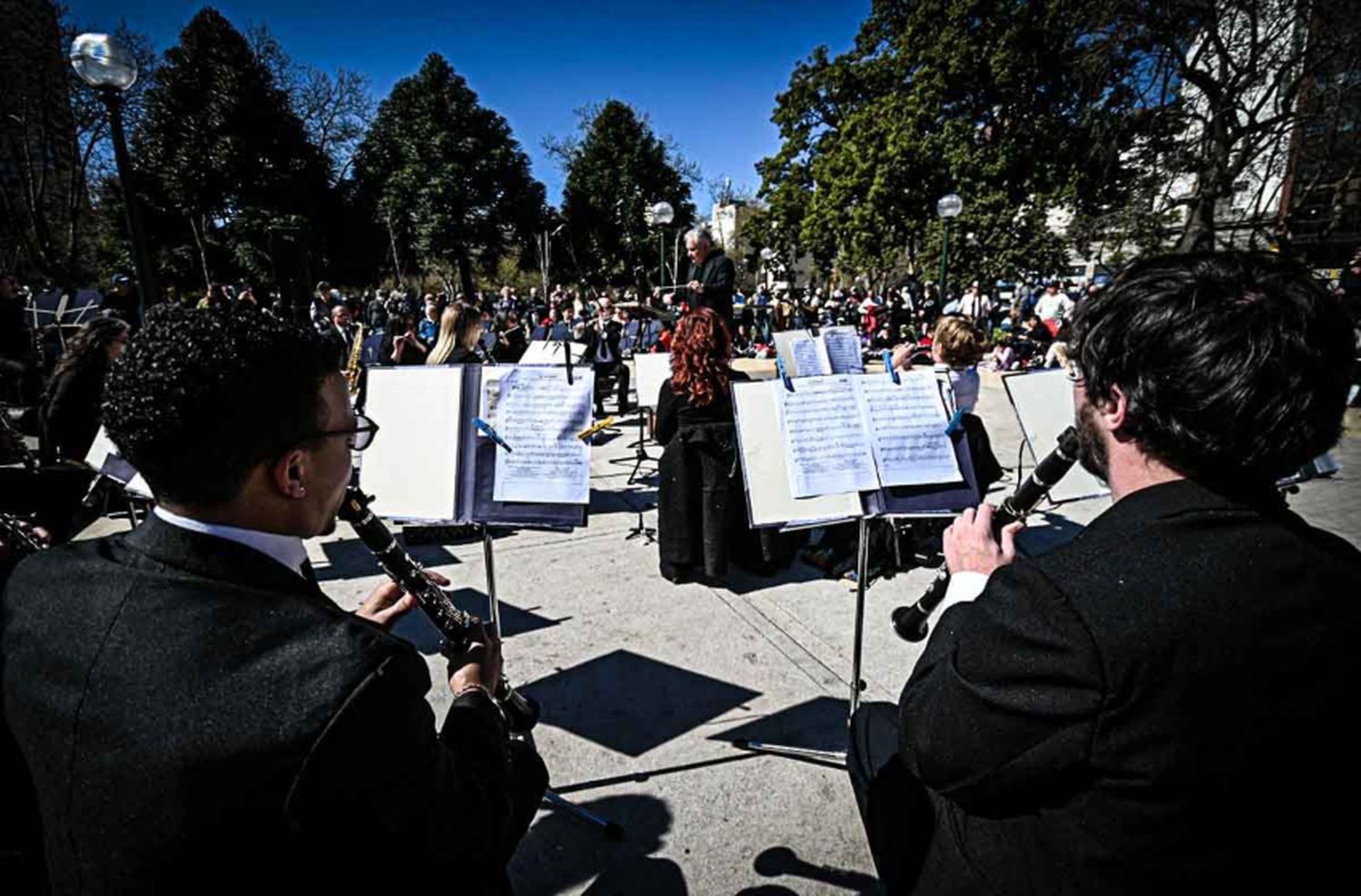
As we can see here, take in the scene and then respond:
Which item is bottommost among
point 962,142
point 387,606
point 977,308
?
point 387,606

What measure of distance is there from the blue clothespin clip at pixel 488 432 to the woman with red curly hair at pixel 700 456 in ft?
5.46

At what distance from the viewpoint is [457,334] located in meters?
5.52

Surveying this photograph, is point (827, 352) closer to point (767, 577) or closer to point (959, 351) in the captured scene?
point (959, 351)

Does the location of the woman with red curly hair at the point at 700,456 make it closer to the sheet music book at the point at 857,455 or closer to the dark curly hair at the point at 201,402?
the sheet music book at the point at 857,455

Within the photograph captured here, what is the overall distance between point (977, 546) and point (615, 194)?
3837cm

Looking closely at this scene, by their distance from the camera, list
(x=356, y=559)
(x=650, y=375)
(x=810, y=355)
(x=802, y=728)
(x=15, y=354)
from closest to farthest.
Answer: (x=802, y=728) < (x=356, y=559) < (x=650, y=375) < (x=810, y=355) < (x=15, y=354)

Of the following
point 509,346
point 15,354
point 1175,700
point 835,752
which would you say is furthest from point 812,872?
point 15,354

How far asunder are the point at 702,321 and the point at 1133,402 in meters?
3.16

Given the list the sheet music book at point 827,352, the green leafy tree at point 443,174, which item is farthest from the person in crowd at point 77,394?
the green leafy tree at point 443,174

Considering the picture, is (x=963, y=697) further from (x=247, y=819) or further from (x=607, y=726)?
(x=607, y=726)

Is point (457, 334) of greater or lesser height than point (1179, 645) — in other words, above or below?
above

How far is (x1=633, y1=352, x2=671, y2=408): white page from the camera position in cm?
622

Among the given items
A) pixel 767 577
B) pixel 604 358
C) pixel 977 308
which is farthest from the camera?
pixel 977 308

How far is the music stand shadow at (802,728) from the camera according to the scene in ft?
9.33
